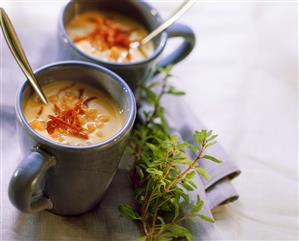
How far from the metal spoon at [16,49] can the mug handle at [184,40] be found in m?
0.37

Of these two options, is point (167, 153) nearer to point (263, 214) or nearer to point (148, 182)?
point (148, 182)

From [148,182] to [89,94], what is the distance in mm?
204

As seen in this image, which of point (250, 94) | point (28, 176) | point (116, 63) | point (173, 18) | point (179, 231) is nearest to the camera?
point (28, 176)

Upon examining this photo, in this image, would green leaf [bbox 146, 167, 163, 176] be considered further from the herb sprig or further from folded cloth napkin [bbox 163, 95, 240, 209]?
folded cloth napkin [bbox 163, 95, 240, 209]

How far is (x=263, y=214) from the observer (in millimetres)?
1151

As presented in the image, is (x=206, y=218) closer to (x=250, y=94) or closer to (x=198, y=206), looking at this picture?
(x=198, y=206)

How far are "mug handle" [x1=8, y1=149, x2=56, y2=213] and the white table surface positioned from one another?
0.40 metres

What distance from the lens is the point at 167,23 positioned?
1255 mm

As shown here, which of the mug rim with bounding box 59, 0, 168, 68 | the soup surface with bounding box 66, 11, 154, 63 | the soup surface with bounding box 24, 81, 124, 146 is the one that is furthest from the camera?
the soup surface with bounding box 66, 11, 154, 63

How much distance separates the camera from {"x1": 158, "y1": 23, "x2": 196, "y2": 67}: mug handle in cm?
124

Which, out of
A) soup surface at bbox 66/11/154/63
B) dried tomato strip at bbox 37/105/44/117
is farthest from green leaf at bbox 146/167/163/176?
soup surface at bbox 66/11/154/63

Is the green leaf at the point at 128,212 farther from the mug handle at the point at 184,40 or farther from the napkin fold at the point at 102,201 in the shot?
the mug handle at the point at 184,40

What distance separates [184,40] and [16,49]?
17.2 inches

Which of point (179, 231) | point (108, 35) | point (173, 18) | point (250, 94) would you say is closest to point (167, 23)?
point (173, 18)
